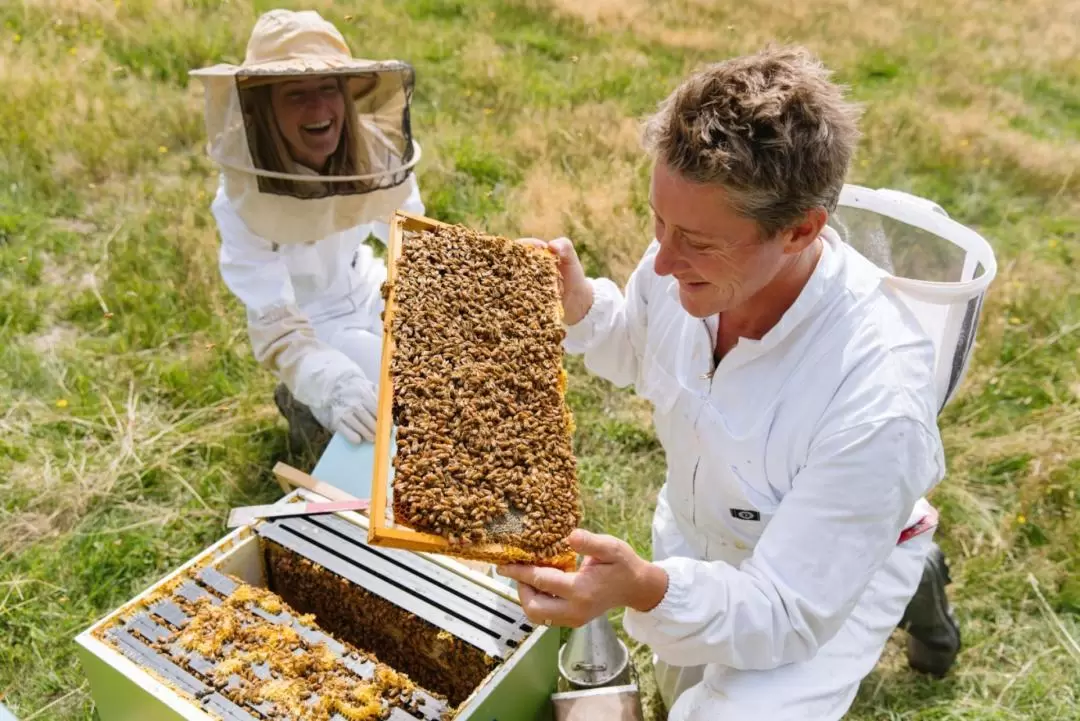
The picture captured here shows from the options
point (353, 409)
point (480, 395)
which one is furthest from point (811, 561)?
point (353, 409)

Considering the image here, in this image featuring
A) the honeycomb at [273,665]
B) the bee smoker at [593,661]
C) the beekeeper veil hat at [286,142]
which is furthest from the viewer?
the beekeeper veil hat at [286,142]

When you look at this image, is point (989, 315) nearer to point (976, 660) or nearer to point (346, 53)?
point (976, 660)

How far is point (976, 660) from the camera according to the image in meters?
3.37

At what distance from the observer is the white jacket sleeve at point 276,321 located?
3648mm

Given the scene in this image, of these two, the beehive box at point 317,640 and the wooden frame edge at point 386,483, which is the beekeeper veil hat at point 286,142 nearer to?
the wooden frame edge at point 386,483

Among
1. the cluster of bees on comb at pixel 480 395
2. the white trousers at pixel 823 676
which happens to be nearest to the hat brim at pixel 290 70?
the cluster of bees on comb at pixel 480 395

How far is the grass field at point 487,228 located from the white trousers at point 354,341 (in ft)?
1.92

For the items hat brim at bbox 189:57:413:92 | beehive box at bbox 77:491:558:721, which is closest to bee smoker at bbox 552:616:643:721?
beehive box at bbox 77:491:558:721

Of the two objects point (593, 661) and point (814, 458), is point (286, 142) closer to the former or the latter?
point (593, 661)

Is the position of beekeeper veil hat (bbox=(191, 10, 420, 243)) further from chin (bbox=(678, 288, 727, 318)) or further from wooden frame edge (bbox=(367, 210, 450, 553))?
chin (bbox=(678, 288, 727, 318))

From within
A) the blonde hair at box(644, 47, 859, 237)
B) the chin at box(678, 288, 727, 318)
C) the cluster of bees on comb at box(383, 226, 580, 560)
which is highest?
the blonde hair at box(644, 47, 859, 237)

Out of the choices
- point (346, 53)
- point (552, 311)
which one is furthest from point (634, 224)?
point (552, 311)

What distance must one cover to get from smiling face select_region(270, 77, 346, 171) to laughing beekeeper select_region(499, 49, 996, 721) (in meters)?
1.82

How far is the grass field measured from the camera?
3.54 metres
